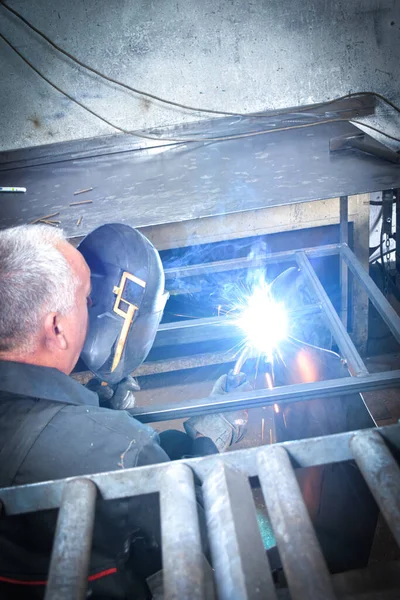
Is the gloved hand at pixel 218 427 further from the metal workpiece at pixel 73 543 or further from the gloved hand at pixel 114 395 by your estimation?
the metal workpiece at pixel 73 543

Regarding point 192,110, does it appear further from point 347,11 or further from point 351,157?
point 351,157

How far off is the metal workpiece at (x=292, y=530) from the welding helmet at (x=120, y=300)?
3.38ft

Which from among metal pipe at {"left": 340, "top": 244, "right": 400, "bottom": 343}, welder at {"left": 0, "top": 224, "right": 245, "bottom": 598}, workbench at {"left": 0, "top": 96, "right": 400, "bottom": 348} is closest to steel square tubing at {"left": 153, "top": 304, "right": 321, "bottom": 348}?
metal pipe at {"left": 340, "top": 244, "right": 400, "bottom": 343}

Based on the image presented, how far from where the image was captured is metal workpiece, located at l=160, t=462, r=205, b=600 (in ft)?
1.95

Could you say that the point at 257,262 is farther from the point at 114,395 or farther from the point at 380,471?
the point at 380,471

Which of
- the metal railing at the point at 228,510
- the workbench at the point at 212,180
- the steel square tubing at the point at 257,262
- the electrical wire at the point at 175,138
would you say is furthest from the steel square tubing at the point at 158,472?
the electrical wire at the point at 175,138

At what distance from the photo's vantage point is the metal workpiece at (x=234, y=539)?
1.92 ft

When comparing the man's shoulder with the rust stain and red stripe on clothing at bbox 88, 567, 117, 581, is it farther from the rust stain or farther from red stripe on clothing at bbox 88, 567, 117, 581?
the rust stain

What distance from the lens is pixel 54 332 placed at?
128 cm

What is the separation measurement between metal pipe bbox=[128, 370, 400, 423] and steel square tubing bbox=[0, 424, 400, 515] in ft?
3.19

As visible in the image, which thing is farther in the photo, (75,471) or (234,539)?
(75,471)

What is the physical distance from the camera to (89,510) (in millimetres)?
708

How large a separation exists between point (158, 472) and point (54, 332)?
675mm

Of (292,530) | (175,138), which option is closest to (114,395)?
(292,530)
